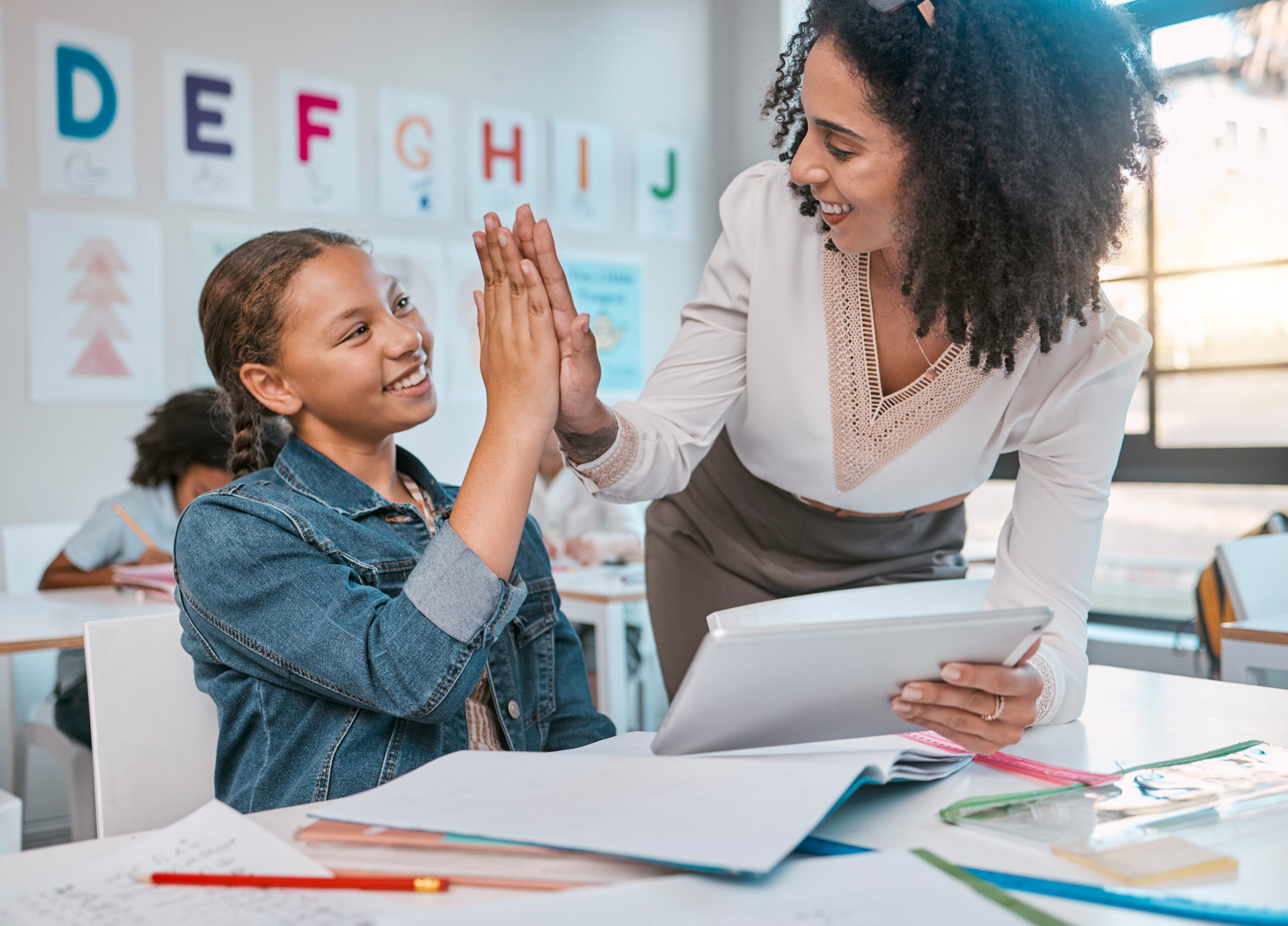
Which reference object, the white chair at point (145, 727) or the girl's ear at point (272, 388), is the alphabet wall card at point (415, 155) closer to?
the girl's ear at point (272, 388)

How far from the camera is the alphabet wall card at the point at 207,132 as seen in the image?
3250 millimetres

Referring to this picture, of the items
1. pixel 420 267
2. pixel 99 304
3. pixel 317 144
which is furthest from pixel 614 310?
pixel 99 304

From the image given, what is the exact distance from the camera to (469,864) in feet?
1.86

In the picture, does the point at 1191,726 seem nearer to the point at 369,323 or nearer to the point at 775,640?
the point at 775,640

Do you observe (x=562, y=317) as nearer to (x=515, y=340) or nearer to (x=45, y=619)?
(x=515, y=340)

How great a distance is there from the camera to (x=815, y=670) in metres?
0.65

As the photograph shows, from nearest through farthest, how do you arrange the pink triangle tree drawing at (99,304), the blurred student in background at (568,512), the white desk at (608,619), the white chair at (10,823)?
1. the white chair at (10,823)
2. the white desk at (608,619)
3. the pink triangle tree drawing at (99,304)
4. the blurred student in background at (568,512)

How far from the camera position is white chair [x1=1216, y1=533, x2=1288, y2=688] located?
172cm

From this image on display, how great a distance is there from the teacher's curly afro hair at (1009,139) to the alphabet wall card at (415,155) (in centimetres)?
286

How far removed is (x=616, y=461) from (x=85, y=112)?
272cm

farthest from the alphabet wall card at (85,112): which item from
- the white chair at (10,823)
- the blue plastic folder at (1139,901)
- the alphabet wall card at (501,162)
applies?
the blue plastic folder at (1139,901)

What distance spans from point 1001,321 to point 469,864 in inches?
29.2

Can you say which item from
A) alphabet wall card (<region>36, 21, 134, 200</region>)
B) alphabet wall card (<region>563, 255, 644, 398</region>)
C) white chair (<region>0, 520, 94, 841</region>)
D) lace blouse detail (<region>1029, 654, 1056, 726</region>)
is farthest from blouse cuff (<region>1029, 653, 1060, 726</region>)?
alphabet wall card (<region>563, 255, 644, 398</region>)

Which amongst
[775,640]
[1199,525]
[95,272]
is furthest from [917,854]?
[1199,525]
